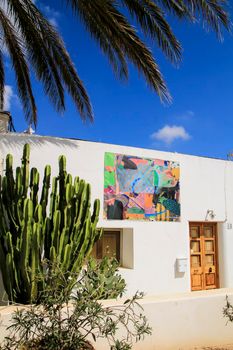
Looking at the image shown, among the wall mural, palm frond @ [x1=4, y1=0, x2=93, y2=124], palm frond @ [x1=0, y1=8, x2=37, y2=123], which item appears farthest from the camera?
the wall mural

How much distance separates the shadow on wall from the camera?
334 inches

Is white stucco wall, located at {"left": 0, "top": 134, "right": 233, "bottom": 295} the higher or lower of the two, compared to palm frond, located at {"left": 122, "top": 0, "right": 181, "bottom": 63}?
lower

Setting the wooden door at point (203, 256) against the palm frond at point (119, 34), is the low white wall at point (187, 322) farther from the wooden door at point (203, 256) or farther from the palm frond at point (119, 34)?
the wooden door at point (203, 256)

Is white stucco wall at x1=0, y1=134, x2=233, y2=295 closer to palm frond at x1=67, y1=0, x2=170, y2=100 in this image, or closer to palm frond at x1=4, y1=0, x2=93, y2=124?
palm frond at x1=4, y1=0, x2=93, y2=124

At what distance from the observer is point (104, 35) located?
22.4 ft

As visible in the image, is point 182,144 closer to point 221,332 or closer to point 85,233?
point 85,233

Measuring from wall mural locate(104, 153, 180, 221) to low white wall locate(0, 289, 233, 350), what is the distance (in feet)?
13.2

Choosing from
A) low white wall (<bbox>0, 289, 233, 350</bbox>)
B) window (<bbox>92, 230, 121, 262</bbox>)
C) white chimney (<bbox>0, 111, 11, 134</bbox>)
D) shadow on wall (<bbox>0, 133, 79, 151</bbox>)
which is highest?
white chimney (<bbox>0, 111, 11, 134</bbox>)

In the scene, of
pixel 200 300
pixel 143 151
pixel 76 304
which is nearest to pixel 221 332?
pixel 200 300

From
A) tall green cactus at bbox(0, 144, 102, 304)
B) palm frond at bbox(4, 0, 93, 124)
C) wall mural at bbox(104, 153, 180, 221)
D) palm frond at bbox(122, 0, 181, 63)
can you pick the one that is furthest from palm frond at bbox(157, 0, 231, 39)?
wall mural at bbox(104, 153, 180, 221)

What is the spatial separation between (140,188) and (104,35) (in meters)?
4.54

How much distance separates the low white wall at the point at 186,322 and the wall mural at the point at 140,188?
4.04 meters

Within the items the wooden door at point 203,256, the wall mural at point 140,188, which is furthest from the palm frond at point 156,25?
the wooden door at point 203,256

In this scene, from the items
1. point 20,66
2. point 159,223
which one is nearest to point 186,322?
point 159,223
